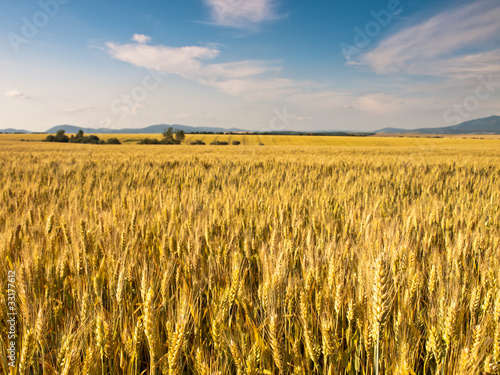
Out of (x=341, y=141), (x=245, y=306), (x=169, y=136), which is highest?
(x=169, y=136)

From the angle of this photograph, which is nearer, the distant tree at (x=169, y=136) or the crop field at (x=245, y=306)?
the crop field at (x=245, y=306)

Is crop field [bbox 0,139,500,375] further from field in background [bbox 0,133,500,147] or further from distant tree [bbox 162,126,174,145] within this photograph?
distant tree [bbox 162,126,174,145]

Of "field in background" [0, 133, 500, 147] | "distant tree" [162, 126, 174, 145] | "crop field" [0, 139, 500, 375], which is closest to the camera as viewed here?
"crop field" [0, 139, 500, 375]

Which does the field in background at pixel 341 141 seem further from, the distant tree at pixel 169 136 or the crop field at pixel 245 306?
the crop field at pixel 245 306

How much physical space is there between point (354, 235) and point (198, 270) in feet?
4.26

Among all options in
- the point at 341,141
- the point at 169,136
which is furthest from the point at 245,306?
the point at 169,136

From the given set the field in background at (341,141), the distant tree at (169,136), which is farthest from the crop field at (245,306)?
the distant tree at (169,136)

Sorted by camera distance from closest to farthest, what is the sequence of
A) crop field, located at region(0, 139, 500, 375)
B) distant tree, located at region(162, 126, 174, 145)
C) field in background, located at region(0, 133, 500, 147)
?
crop field, located at region(0, 139, 500, 375) → field in background, located at region(0, 133, 500, 147) → distant tree, located at region(162, 126, 174, 145)

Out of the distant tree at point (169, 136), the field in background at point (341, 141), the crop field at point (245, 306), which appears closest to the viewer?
the crop field at point (245, 306)

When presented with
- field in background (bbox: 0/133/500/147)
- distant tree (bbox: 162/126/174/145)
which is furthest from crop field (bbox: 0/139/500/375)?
distant tree (bbox: 162/126/174/145)

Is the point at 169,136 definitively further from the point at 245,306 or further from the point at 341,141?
the point at 245,306

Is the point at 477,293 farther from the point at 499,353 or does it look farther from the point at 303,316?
the point at 303,316

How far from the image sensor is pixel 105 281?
156cm

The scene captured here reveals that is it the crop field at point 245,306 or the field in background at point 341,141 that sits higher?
the field in background at point 341,141
